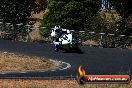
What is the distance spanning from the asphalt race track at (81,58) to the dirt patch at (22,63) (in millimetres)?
1044

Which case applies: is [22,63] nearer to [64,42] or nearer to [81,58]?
[81,58]

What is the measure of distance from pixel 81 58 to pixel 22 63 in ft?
14.7

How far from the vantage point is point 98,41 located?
3794 centimetres

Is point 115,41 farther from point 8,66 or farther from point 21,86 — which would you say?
point 21,86

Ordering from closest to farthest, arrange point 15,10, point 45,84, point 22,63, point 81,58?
1. point 45,84
2. point 22,63
3. point 81,58
4. point 15,10

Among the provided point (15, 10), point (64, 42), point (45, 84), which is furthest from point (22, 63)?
point (15, 10)

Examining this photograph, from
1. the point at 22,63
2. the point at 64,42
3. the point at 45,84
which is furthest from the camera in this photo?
the point at 64,42

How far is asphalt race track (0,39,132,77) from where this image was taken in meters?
21.7

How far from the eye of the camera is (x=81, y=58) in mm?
27891

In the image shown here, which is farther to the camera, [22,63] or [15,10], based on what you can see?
[15,10]

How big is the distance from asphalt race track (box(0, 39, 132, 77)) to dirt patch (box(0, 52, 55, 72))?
3.42 feet

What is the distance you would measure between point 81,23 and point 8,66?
21868 millimetres

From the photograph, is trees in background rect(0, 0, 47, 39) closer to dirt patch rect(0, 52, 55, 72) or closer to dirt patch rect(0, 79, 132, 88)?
dirt patch rect(0, 52, 55, 72)

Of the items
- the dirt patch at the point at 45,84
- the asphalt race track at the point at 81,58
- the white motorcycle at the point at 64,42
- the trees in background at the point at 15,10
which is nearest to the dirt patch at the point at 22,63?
the asphalt race track at the point at 81,58
